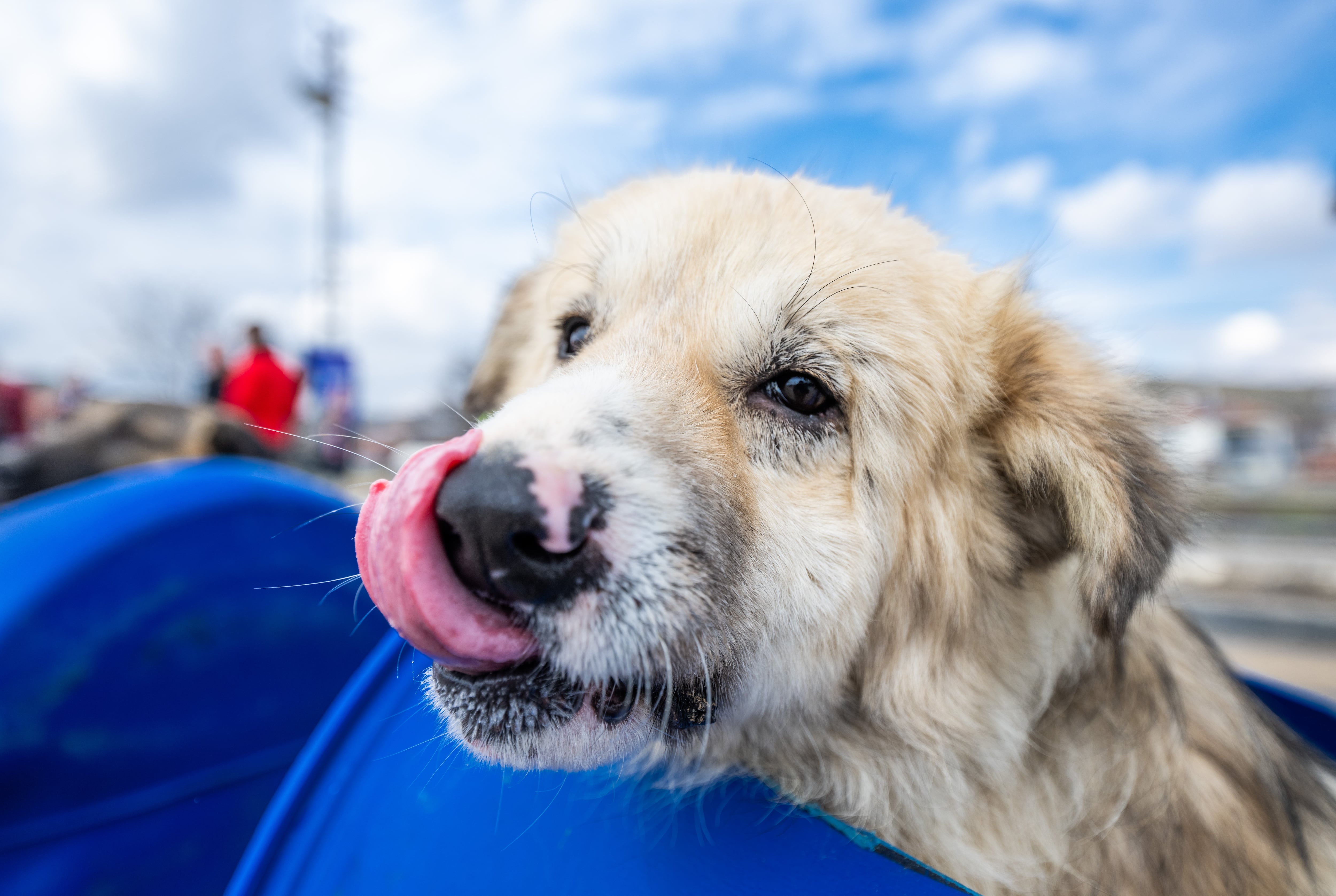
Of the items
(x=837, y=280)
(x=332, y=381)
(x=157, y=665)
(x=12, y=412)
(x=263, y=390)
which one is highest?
(x=837, y=280)

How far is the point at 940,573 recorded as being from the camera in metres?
1.70

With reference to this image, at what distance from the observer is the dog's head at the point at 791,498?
1.29 meters

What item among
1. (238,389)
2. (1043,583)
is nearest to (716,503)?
(1043,583)

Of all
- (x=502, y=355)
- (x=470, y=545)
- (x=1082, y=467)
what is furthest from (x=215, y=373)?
(x=1082, y=467)

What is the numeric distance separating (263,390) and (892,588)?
9083 mm

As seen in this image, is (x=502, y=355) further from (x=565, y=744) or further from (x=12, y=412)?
(x=12, y=412)

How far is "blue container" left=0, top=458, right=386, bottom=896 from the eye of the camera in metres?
1.78

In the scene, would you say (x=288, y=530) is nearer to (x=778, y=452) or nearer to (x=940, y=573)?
(x=778, y=452)

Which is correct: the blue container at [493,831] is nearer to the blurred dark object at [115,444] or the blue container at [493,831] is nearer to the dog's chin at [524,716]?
the dog's chin at [524,716]

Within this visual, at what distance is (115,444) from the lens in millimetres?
4574

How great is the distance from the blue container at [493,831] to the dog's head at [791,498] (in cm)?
15

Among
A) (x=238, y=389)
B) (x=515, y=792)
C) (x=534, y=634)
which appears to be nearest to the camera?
(x=534, y=634)

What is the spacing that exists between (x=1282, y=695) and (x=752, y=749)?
6.05ft

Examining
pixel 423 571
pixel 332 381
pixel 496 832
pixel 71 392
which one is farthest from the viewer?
pixel 332 381
